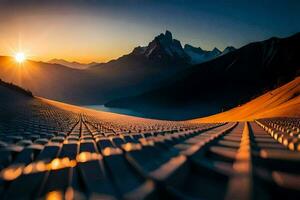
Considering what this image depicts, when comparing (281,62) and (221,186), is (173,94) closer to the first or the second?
(281,62)

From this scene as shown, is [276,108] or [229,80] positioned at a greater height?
[229,80]

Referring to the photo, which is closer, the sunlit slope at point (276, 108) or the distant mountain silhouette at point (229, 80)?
the sunlit slope at point (276, 108)

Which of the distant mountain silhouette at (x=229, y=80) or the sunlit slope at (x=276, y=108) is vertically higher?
the distant mountain silhouette at (x=229, y=80)

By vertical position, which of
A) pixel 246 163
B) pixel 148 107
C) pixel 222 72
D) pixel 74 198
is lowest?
pixel 74 198

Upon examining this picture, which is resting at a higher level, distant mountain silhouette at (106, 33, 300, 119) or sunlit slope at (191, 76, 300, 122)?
distant mountain silhouette at (106, 33, 300, 119)

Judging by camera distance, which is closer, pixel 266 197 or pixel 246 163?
pixel 266 197

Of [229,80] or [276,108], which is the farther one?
[229,80]

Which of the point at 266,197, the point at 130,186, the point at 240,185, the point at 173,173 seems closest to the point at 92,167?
the point at 130,186

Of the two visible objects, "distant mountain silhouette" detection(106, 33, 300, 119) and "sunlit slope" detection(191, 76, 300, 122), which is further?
"distant mountain silhouette" detection(106, 33, 300, 119)
